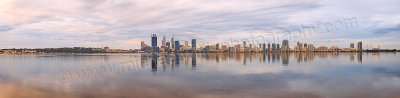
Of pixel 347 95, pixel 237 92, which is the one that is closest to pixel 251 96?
pixel 237 92

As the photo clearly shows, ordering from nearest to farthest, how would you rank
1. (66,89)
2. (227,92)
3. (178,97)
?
(178,97), (227,92), (66,89)

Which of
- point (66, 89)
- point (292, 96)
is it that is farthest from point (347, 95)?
point (66, 89)

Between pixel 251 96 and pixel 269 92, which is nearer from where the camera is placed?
pixel 251 96

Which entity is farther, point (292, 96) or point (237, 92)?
point (237, 92)

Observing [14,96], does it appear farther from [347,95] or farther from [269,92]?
[347,95]

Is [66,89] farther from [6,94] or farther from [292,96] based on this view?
[292,96]

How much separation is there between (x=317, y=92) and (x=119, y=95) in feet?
46.2

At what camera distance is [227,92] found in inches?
739

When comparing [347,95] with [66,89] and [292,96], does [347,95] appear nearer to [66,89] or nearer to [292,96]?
[292,96]

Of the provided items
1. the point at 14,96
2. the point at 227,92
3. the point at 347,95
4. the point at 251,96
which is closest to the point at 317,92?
the point at 347,95

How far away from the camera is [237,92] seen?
61.6 ft

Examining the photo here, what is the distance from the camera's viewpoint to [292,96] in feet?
57.5

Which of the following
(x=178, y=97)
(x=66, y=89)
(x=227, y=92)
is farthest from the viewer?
(x=66, y=89)

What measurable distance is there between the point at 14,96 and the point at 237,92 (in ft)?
50.4
